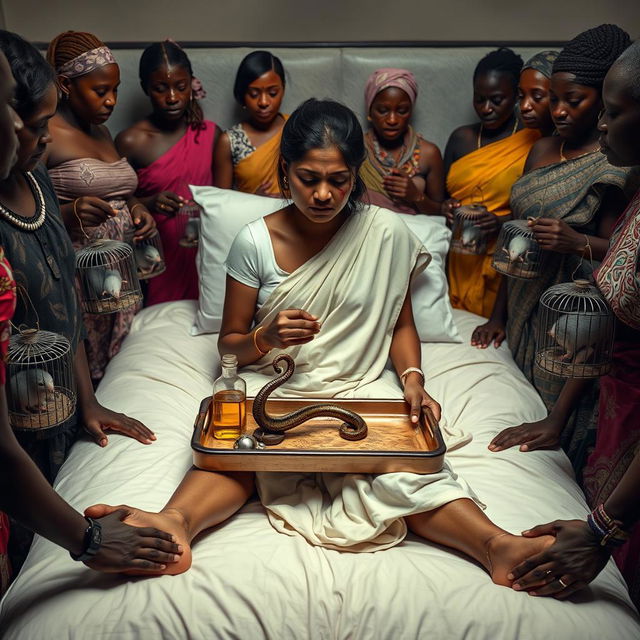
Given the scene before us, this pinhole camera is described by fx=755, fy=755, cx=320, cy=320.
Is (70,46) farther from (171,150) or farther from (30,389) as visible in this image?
(30,389)

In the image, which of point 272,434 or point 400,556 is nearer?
point 400,556

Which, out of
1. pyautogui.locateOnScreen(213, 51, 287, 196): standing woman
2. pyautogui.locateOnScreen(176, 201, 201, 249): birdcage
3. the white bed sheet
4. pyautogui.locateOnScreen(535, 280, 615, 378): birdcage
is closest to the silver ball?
the white bed sheet

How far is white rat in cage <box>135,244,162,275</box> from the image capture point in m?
2.90

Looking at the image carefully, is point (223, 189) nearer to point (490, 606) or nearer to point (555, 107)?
point (555, 107)

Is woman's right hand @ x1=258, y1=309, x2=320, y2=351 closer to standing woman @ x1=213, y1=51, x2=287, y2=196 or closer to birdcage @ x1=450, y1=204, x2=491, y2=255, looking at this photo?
birdcage @ x1=450, y1=204, x2=491, y2=255

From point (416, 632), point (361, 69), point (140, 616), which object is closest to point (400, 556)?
point (416, 632)

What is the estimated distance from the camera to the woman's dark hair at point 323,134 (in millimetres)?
2221

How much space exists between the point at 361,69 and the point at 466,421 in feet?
6.18

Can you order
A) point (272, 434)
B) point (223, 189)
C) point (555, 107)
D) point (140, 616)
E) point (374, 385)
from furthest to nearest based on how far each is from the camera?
1. point (223, 189)
2. point (555, 107)
3. point (374, 385)
4. point (272, 434)
5. point (140, 616)

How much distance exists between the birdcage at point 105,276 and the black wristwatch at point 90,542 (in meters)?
1.01

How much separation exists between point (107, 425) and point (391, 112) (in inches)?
70.6

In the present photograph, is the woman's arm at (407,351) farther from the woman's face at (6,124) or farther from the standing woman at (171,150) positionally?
the woman's face at (6,124)

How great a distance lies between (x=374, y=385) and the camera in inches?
92.9

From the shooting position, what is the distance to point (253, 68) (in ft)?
10.7
